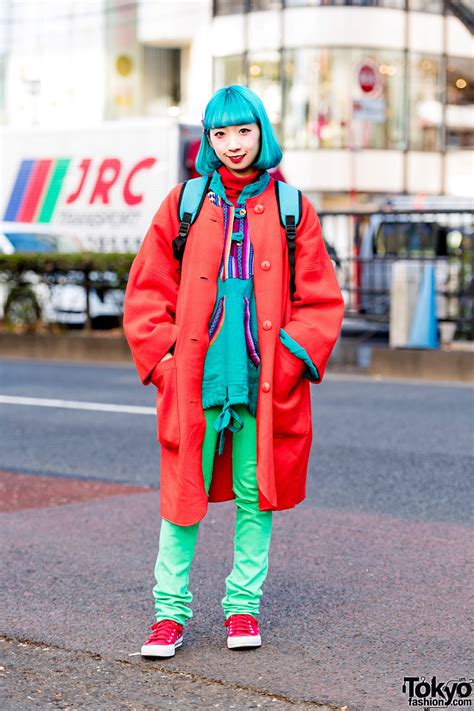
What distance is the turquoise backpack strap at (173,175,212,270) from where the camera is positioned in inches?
179

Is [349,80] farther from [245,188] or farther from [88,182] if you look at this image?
[245,188]

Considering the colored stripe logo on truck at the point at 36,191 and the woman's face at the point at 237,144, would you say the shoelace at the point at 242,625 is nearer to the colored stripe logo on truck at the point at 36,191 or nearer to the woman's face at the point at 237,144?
the woman's face at the point at 237,144

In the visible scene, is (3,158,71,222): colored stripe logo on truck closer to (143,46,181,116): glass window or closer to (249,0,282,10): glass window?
(249,0,282,10): glass window

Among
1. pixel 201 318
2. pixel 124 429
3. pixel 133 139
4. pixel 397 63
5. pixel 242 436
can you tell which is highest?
pixel 397 63

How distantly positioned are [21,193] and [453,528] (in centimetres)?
1688

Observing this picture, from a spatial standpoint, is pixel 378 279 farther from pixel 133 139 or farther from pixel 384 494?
pixel 384 494

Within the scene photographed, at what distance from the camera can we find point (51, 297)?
18.8 metres

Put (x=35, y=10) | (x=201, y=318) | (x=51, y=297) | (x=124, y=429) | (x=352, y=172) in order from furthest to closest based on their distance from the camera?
(x=35, y=10)
(x=352, y=172)
(x=51, y=297)
(x=124, y=429)
(x=201, y=318)

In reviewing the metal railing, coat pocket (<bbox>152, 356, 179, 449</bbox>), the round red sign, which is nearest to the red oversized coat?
coat pocket (<bbox>152, 356, 179, 449</bbox>)

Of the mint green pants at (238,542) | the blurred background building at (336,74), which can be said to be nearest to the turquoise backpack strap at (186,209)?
the mint green pants at (238,542)

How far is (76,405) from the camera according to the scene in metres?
12.2

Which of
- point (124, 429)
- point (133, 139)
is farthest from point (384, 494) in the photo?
point (133, 139)

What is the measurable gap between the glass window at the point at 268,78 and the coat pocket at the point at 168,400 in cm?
3632

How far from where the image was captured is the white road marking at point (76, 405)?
11.8 meters
